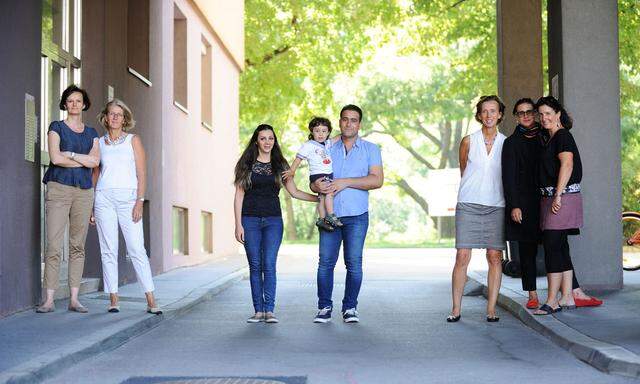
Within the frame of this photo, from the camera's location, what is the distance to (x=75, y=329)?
952cm

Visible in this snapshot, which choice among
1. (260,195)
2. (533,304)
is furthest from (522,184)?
(260,195)

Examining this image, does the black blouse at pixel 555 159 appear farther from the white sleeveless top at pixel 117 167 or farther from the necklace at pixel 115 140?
the necklace at pixel 115 140

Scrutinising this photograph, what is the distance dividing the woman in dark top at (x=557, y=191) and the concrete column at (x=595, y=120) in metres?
2.17

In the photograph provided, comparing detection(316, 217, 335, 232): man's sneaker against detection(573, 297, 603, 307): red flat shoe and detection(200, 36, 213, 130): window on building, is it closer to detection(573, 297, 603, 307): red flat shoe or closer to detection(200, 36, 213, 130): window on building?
detection(573, 297, 603, 307): red flat shoe

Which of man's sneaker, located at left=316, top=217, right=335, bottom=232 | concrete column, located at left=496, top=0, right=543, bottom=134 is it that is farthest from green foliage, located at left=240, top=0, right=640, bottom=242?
man's sneaker, located at left=316, top=217, right=335, bottom=232

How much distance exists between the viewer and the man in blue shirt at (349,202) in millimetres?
10727

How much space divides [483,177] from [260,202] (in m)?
2.05

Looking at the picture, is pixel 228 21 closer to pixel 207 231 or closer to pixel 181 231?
pixel 207 231

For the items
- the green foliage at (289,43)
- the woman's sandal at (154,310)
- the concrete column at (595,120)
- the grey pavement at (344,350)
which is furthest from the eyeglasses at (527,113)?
the green foliage at (289,43)

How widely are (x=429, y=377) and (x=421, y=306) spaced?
5.43m

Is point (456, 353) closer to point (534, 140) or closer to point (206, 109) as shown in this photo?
point (534, 140)

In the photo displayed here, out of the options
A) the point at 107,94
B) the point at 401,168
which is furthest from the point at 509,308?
the point at 401,168

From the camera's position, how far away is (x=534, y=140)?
422 inches

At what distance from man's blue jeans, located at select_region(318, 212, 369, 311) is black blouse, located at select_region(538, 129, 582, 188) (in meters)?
1.66
